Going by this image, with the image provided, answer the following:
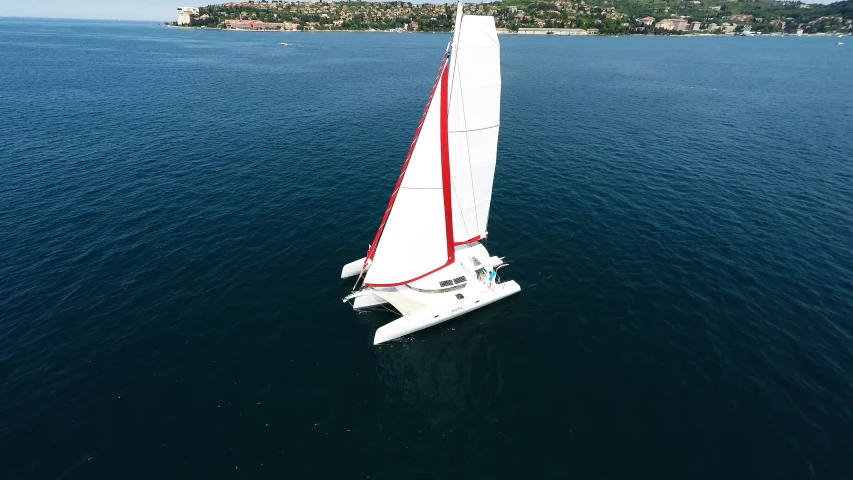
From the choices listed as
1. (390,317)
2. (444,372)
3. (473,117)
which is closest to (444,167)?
(473,117)

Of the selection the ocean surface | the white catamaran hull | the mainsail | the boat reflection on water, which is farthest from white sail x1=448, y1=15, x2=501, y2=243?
the ocean surface

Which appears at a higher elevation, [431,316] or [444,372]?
[431,316]

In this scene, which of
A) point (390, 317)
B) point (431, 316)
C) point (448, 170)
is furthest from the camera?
point (390, 317)

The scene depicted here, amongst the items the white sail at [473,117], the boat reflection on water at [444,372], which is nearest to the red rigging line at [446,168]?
the white sail at [473,117]

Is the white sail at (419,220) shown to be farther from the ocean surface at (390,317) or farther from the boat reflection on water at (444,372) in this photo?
the ocean surface at (390,317)

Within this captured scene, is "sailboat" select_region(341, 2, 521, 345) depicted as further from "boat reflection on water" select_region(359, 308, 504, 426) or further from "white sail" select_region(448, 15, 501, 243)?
"boat reflection on water" select_region(359, 308, 504, 426)

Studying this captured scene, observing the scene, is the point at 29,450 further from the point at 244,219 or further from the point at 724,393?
the point at 724,393

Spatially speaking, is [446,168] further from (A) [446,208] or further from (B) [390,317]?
(B) [390,317]
